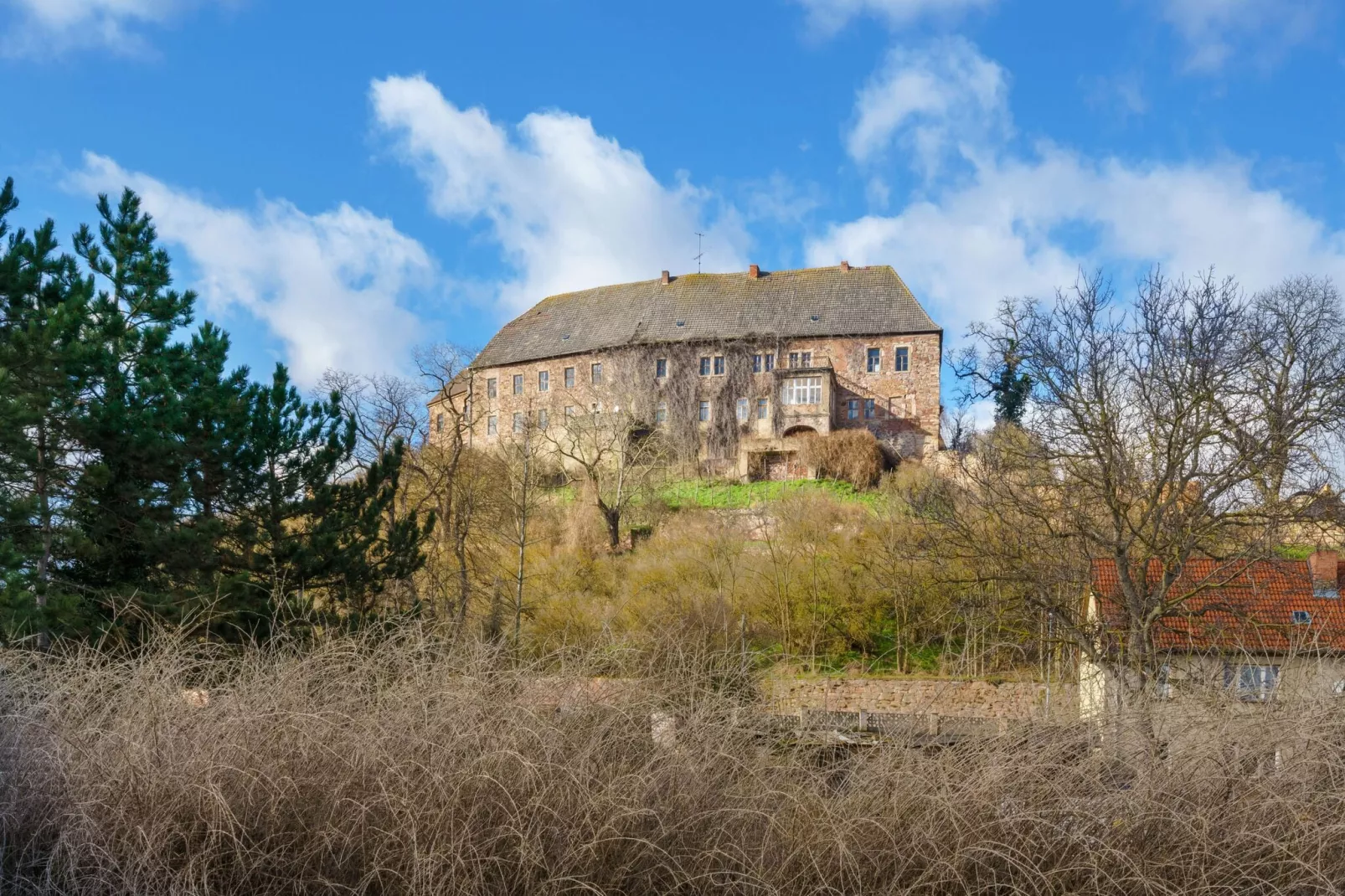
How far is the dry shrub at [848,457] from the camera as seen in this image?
40812mm

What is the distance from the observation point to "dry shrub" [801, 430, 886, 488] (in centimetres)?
4081

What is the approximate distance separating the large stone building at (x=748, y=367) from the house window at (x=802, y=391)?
0.17 feet

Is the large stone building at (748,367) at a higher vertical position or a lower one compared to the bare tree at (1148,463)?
higher

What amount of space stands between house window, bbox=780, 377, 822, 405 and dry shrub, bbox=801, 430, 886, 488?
369 cm

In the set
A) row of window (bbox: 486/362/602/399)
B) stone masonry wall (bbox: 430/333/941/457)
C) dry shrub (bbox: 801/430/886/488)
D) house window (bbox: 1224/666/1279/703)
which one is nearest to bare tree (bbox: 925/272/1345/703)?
house window (bbox: 1224/666/1279/703)

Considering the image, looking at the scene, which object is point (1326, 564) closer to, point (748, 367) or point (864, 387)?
point (864, 387)

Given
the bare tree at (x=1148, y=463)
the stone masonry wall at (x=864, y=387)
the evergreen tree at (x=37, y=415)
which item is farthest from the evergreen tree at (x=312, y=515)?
the stone masonry wall at (x=864, y=387)

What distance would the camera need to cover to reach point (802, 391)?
46.7 meters

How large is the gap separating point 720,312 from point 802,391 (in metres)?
6.57

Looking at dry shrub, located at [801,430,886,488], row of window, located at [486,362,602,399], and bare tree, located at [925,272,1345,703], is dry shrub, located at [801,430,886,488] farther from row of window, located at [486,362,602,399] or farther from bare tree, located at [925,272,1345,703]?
bare tree, located at [925,272,1345,703]

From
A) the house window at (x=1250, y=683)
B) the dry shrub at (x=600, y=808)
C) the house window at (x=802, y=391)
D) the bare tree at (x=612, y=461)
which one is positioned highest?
the house window at (x=802, y=391)

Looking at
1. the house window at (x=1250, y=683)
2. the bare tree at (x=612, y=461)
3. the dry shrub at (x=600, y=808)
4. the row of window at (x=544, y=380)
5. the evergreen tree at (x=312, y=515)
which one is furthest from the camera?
the row of window at (x=544, y=380)

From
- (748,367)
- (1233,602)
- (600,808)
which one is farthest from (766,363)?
(600,808)

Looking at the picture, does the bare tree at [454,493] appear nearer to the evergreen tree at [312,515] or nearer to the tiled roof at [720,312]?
the evergreen tree at [312,515]
